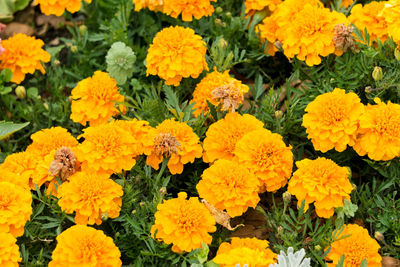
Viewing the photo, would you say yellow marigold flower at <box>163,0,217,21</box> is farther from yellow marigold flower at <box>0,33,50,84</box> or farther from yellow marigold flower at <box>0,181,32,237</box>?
yellow marigold flower at <box>0,181,32,237</box>

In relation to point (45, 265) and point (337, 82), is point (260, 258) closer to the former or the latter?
point (45, 265)

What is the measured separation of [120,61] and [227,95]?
68 centimetres

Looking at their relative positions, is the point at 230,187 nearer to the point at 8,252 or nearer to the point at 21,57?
the point at 8,252

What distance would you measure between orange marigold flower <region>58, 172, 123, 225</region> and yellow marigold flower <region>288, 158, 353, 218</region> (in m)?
0.74

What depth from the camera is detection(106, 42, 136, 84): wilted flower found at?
2861 mm

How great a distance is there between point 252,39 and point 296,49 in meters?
0.43

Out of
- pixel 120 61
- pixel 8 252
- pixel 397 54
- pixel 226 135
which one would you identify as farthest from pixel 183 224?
pixel 397 54

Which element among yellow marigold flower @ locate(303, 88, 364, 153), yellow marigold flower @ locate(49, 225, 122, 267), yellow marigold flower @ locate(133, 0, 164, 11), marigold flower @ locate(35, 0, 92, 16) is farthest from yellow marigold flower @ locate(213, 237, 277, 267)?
marigold flower @ locate(35, 0, 92, 16)

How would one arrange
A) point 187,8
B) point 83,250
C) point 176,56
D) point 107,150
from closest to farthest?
point 83,250 < point 107,150 < point 176,56 < point 187,8

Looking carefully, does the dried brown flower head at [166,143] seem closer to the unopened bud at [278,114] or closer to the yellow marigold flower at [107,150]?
the yellow marigold flower at [107,150]

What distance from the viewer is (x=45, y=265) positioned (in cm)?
229

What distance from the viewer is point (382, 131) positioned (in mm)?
2336

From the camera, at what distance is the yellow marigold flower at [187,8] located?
2914mm

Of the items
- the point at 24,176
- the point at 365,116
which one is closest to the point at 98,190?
the point at 24,176
